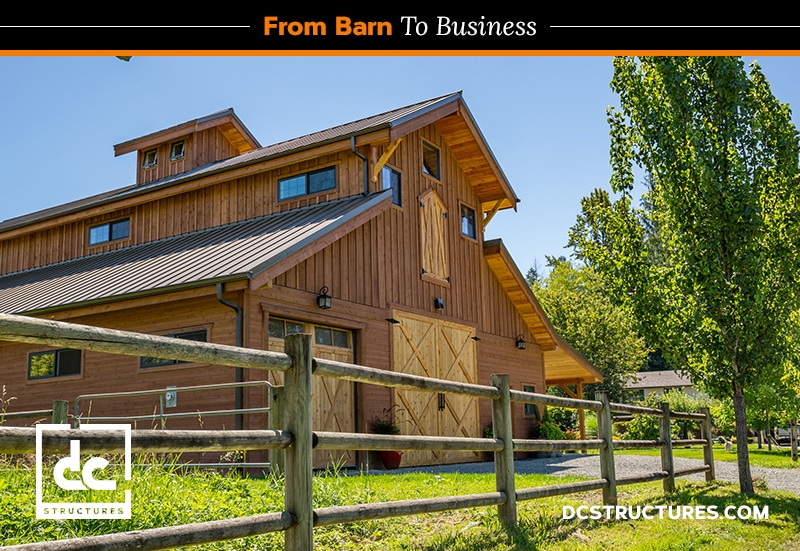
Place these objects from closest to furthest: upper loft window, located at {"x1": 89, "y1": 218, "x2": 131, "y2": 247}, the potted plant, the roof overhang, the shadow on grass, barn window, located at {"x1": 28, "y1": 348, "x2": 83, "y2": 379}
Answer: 1. the shadow on grass
2. barn window, located at {"x1": 28, "y1": 348, "x2": 83, "y2": 379}
3. the potted plant
4. upper loft window, located at {"x1": 89, "y1": 218, "x2": 131, "y2": 247}
5. the roof overhang

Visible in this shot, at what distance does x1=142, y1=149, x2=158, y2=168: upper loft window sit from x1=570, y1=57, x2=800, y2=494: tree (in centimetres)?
1444

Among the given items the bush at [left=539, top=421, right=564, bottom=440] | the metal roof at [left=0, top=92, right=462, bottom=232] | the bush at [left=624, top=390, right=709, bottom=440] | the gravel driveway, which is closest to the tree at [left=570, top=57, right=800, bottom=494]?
the gravel driveway

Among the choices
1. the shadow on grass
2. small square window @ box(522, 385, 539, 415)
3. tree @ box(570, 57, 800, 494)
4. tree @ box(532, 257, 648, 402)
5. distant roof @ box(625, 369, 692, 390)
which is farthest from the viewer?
distant roof @ box(625, 369, 692, 390)

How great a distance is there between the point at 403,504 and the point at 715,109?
26.4ft

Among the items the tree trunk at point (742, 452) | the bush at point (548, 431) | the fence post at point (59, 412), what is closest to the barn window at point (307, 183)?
the fence post at point (59, 412)

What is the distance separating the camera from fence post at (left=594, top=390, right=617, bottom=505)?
324 inches

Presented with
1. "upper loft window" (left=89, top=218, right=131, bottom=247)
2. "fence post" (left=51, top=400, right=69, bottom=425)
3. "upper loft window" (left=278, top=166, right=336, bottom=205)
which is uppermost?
"upper loft window" (left=278, top=166, right=336, bottom=205)

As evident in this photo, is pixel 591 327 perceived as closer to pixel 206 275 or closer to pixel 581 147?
pixel 581 147

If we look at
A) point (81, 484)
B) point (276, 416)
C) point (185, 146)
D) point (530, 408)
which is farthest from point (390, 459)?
point (185, 146)

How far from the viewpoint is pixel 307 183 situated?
15898mm

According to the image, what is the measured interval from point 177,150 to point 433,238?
863 centimetres

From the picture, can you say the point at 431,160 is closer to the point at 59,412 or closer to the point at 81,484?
the point at 59,412

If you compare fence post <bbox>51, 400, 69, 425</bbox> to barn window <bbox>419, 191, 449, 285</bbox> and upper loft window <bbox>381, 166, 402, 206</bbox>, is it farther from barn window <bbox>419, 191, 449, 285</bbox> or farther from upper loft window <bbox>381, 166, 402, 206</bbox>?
barn window <bbox>419, 191, 449, 285</bbox>

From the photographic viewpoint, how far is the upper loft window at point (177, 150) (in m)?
21.4
